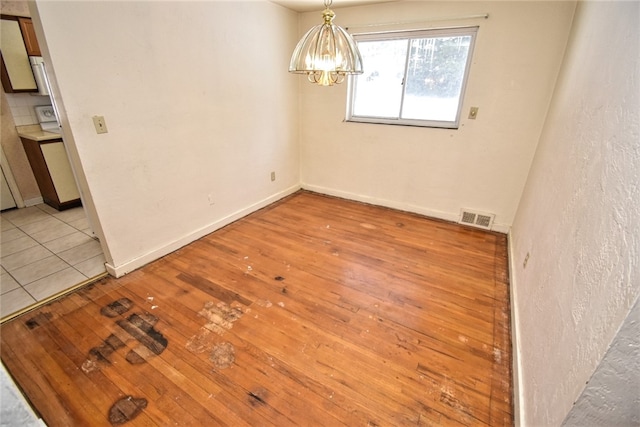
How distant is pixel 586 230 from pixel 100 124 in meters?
2.81

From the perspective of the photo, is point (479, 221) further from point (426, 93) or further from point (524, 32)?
point (524, 32)

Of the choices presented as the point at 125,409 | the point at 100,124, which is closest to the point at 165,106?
the point at 100,124

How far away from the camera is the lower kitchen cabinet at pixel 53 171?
324 cm

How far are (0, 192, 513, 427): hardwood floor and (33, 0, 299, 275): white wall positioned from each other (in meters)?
0.50

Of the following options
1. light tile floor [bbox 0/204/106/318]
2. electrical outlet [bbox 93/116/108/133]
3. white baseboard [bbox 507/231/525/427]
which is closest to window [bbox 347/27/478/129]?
white baseboard [bbox 507/231/525/427]

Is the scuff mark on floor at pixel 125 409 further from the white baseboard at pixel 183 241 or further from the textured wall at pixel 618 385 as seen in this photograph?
the textured wall at pixel 618 385

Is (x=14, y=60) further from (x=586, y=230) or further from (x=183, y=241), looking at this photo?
(x=586, y=230)

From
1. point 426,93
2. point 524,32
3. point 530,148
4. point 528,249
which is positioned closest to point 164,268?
point 528,249

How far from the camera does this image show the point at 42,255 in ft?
8.54

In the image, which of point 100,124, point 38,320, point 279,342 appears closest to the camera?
point 279,342

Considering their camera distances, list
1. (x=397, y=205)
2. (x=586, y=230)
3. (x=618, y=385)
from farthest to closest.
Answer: (x=397, y=205) → (x=586, y=230) → (x=618, y=385)

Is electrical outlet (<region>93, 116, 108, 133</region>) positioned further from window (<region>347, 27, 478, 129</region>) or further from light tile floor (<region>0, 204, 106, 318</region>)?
window (<region>347, 27, 478, 129</region>)

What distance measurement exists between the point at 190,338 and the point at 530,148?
131 inches

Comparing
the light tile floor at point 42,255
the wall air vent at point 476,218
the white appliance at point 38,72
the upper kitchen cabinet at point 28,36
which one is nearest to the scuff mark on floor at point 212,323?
the light tile floor at point 42,255
